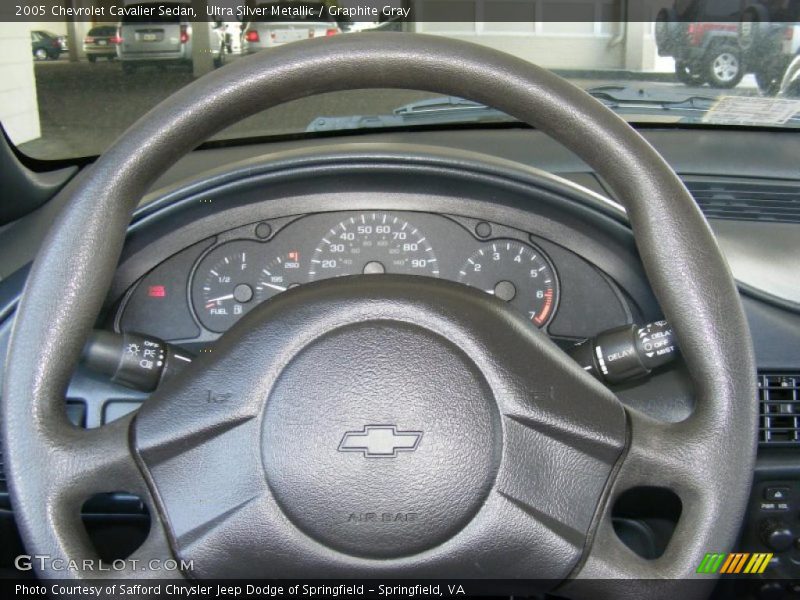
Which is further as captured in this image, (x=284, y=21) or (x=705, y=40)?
(x=705, y=40)

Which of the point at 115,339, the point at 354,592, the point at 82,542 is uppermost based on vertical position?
the point at 115,339

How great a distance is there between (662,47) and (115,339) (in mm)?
1824

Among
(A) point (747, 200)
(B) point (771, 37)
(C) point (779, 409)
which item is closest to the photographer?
(C) point (779, 409)

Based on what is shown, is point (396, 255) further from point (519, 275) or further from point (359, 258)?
point (519, 275)

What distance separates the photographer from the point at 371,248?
6.53ft

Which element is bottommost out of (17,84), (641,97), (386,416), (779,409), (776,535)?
(776,535)

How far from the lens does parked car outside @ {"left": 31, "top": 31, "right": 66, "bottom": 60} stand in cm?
239

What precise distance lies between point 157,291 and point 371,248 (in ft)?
1.38

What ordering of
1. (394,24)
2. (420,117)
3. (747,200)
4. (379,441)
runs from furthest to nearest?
(420,117), (747,200), (394,24), (379,441)

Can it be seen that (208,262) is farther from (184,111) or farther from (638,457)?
(638,457)

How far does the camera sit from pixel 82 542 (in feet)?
4.17

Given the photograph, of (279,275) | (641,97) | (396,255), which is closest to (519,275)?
(396,255)

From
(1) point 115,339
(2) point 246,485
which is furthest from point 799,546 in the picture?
(1) point 115,339

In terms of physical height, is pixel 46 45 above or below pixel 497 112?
above
